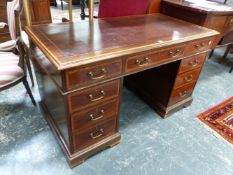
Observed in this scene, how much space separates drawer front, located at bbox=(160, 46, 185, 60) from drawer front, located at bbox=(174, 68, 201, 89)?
0.23m

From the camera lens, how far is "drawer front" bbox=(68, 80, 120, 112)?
970mm

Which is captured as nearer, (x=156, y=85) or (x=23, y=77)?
(x=23, y=77)

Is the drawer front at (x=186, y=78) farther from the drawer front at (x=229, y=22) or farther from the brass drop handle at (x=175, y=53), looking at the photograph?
the drawer front at (x=229, y=22)

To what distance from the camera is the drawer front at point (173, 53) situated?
47.2 inches

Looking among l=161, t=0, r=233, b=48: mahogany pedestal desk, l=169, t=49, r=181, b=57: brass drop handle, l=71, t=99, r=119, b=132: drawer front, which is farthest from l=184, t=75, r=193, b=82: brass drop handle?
l=71, t=99, r=119, b=132: drawer front

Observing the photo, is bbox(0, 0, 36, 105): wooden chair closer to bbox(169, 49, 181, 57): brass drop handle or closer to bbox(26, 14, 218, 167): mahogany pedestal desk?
bbox(26, 14, 218, 167): mahogany pedestal desk

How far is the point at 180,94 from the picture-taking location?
5.39 ft

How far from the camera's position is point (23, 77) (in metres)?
1.45

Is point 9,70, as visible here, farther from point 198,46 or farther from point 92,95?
point 198,46

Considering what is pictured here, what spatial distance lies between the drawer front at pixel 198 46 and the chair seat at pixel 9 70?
48.4 inches

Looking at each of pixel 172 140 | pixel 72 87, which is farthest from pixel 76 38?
pixel 172 140

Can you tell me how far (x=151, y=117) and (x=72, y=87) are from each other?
0.98 meters

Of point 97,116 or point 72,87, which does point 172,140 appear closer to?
point 97,116

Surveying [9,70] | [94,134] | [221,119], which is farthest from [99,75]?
[221,119]
